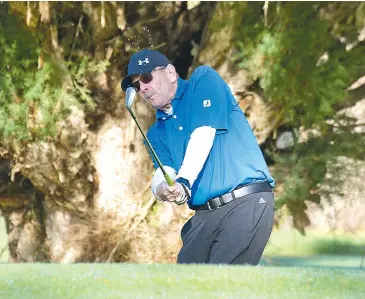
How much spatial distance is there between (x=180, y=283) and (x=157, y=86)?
5.55ft

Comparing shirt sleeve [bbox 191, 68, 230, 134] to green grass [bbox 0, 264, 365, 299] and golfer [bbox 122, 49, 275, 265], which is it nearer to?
golfer [bbox 122, 49, 275, 265]

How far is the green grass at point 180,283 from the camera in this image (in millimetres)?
3756

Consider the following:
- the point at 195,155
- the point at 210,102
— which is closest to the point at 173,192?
the point at 195,155

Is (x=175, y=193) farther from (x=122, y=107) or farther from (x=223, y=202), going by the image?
(x=122, y=107)

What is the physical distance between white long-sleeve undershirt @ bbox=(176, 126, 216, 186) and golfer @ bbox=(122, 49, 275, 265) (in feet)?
0.18

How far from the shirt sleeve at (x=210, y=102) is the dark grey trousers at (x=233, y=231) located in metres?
0.48

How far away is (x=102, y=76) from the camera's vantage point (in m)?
10.6

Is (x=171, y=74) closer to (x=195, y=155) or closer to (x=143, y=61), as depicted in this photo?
(x=143, y=61)

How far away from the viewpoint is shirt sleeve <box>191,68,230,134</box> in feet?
16.4

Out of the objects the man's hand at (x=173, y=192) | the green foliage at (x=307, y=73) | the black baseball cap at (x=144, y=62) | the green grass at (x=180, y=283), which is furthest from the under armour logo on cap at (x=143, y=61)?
the green foliage at (x=307, y=73)

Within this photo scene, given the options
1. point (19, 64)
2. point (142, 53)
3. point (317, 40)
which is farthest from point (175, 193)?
point (19, 64)

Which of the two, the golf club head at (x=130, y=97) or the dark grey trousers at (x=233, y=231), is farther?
the dark grey trousers at (x=233, y=231)

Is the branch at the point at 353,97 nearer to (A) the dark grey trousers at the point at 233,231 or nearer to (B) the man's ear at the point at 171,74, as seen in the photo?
(B) the man's ear at the point at 171,74

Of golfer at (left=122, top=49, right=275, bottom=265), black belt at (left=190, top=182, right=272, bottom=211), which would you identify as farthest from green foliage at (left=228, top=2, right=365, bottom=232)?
black belt at (left=190, top=182, right=272, bottom=211)
